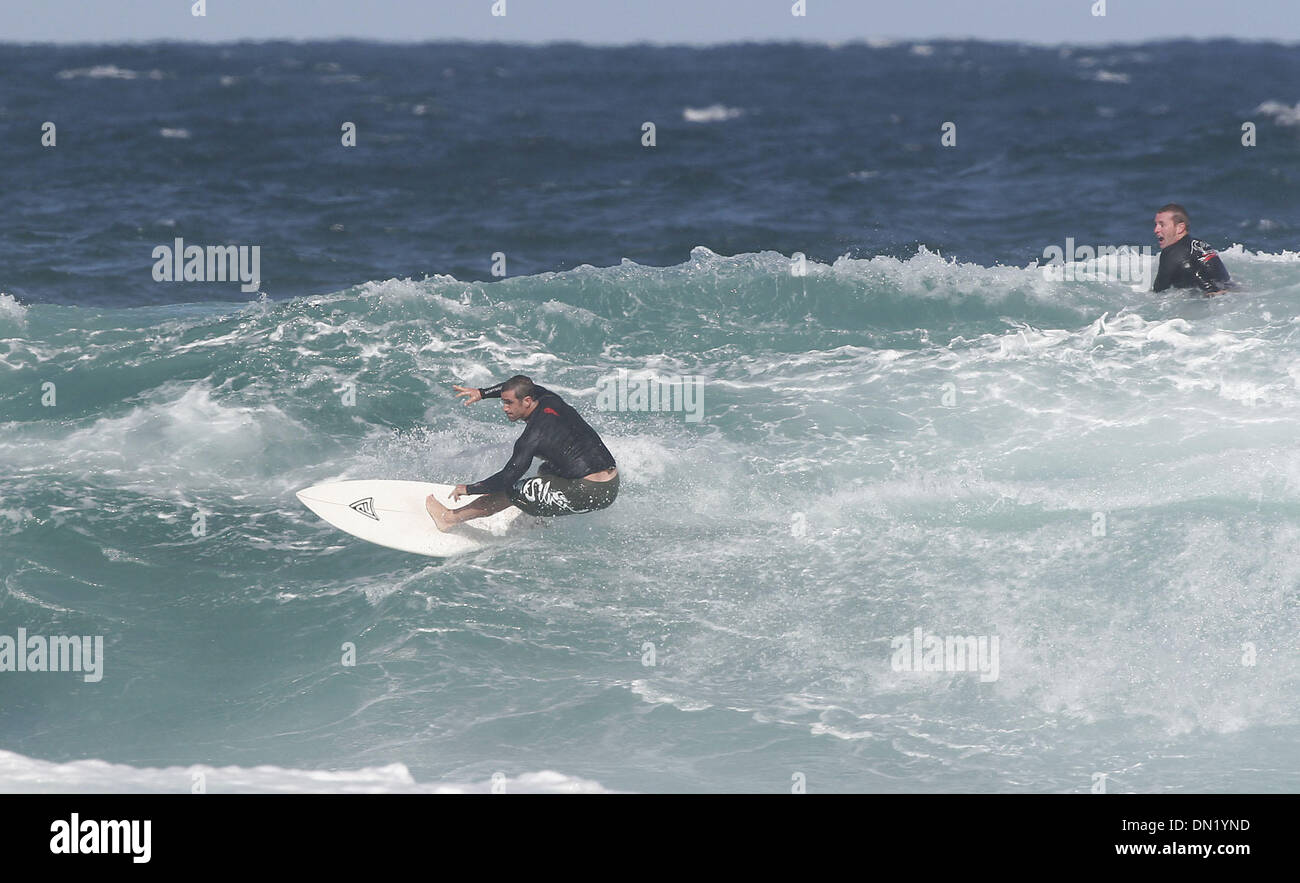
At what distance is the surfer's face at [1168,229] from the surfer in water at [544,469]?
24.0ft

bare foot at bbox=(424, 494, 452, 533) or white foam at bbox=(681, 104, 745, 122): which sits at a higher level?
white foam at bbox=(681, 104, 745, 122)

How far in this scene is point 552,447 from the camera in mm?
11680

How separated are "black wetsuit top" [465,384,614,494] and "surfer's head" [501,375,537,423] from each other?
6 centimetres

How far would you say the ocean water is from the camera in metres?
9.59

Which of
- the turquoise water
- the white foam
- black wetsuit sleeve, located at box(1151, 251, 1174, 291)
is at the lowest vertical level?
the turquoise water

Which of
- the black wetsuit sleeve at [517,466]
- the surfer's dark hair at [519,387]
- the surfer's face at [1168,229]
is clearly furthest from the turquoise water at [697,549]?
the surfer's dark hair at [519,387]

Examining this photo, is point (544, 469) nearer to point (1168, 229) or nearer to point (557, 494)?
point (557, 494)

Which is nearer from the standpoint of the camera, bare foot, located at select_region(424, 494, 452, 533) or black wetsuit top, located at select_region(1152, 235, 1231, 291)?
bare foot, located at select_region(424, 494, 452, 533)

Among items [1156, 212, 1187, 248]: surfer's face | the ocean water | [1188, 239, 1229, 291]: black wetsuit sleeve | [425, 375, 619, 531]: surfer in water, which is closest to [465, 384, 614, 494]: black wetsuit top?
[425, 375, 619, 531]: surfer in water

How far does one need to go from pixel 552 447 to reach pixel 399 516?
1.63 metres

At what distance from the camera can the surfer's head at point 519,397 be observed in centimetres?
1145

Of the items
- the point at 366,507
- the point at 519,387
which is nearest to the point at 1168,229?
the point at 519,387

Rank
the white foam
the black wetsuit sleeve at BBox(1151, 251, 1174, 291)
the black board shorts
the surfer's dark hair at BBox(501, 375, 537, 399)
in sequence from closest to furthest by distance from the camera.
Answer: the surfer's dark hair at BBox(501, 375, 537, 399) → the black board shorts → the black wetsuit sleeve at BBox(1151, 251, 1174, 291) → the white foam

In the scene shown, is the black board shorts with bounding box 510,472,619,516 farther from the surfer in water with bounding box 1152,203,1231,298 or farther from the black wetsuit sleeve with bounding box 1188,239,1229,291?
the black wetsuit sleeve with bounding box 1188,239,1229,291
